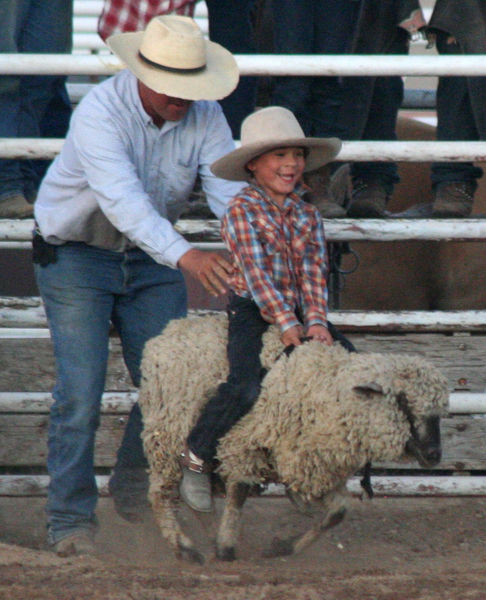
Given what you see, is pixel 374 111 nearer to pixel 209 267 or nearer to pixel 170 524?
pixel 209 267

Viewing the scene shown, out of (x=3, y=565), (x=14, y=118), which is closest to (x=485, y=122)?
(x=14, y=118)

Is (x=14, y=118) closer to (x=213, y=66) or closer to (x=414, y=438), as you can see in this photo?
(x=213, y=66)

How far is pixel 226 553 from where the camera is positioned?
380 cm

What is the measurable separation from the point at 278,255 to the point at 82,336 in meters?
0.86

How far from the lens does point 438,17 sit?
4.98 metres

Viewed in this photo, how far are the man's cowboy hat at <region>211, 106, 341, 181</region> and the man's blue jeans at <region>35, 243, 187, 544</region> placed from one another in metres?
0.54

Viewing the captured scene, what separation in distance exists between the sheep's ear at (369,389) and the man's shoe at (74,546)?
131 centimetres

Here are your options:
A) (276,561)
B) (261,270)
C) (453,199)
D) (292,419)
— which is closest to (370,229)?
(453,199)

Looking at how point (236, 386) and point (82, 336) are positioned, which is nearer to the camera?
point (236, 386)

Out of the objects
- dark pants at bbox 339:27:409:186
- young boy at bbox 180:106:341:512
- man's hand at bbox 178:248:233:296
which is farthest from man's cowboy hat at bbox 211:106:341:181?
dark pants at bbox 339:27:409:186

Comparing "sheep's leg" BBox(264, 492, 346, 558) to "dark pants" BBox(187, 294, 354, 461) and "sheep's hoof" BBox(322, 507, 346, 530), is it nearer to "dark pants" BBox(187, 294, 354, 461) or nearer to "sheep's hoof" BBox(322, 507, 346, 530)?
"sheep's hoof" BBox(322, 507, 346, 530)

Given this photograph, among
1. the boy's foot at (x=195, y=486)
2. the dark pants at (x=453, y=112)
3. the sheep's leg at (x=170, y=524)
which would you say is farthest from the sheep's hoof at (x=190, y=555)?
the dark pants at (x=453, y=112)

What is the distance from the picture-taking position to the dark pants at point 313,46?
4.96 meters

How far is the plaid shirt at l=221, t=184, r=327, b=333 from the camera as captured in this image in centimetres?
370
